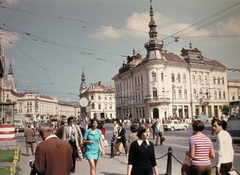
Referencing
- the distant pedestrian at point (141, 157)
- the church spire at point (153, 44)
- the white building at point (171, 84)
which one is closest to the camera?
the distant pedestrian at point (141, 157)

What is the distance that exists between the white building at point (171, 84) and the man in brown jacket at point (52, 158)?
177ft

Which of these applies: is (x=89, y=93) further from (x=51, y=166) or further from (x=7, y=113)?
(x=51, y=166)

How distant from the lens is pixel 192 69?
228ft

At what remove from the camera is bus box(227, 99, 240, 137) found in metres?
20.1

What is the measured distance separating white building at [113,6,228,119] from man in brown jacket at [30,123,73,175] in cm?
5386

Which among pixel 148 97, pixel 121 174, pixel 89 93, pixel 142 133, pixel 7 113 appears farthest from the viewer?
pixel 89 93

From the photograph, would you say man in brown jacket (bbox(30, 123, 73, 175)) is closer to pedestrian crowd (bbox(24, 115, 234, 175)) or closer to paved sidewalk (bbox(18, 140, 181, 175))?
pedestrian crowd (bbox(24, 115, 234, 175))

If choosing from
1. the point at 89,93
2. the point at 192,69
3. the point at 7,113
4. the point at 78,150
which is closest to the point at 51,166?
the point at 78,150

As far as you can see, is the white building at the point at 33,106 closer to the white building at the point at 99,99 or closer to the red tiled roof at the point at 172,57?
the white building at the point at 99,99

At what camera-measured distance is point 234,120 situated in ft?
67.3

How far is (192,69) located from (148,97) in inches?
553

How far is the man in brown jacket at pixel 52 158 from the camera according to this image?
4.18 meters

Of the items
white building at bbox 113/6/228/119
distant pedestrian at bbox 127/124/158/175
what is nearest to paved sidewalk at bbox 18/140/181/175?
distant pedestrian at bbox 127/124/158/175

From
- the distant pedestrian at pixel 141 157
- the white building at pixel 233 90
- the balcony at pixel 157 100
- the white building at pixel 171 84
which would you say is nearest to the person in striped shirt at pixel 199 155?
the distant pedestrian at pixel 141 157
